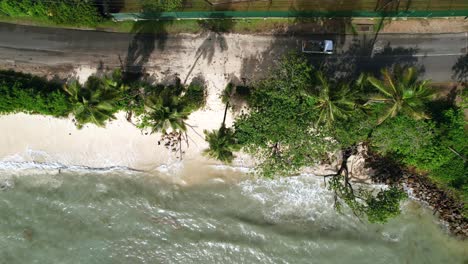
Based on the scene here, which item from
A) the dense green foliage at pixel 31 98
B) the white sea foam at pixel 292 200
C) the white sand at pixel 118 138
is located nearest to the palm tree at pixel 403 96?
the white sea foam at pixel 292 200

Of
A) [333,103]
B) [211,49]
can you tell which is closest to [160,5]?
[211,49]

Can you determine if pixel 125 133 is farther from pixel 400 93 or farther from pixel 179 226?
pixel 400 93

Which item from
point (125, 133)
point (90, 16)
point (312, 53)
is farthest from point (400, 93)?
point (90, 16)

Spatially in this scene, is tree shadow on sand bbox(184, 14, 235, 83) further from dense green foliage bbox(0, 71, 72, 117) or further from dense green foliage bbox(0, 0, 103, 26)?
dense green foliage bbox(0, 71, 72, 117)

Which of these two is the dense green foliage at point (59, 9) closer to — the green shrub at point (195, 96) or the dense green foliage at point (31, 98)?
the dense green foliage at point (31, 98)

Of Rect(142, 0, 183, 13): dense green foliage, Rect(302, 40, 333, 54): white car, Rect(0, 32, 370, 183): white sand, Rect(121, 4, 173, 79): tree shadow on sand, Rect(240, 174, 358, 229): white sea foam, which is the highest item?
Rect(142, 0, 183, 13): dense green foliage

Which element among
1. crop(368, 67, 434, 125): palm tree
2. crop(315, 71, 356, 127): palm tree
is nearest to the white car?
crop(315, 71, 356, 127): palm tree

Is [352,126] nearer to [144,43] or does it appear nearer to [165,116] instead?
[165,116]
